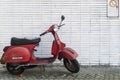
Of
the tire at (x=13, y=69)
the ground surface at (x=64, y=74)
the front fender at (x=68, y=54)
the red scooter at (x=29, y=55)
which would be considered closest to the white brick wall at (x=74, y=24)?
the ground surface at (x=64, y=74)

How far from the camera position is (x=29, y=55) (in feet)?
35.2

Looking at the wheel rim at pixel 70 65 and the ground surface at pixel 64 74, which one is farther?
the wheel rim at pixel 70 65

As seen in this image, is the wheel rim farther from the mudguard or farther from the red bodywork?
the mudguard

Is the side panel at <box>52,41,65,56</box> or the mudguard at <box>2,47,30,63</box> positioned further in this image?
the side panel at <box>52,41,65,56</box>

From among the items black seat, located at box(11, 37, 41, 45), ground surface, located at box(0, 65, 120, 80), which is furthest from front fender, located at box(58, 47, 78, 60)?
black seat, located at box(11, 37, 41, 45)

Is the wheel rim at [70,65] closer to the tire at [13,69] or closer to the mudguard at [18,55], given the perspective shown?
the mudguard at [18,55]

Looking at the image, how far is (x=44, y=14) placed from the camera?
11.8 metres

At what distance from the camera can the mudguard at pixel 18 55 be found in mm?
10695

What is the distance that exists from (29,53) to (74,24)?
1.66 meters

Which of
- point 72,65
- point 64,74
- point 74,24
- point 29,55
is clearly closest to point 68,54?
point 72,65

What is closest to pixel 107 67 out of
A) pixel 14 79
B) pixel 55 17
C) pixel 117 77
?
pixel 117 77

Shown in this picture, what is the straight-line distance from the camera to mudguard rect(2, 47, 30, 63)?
10.7 metres

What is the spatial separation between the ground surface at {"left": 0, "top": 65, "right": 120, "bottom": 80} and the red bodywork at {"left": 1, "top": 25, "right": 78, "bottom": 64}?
14.3 inches

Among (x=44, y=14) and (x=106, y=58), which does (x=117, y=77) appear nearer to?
(x=106, y=58)
